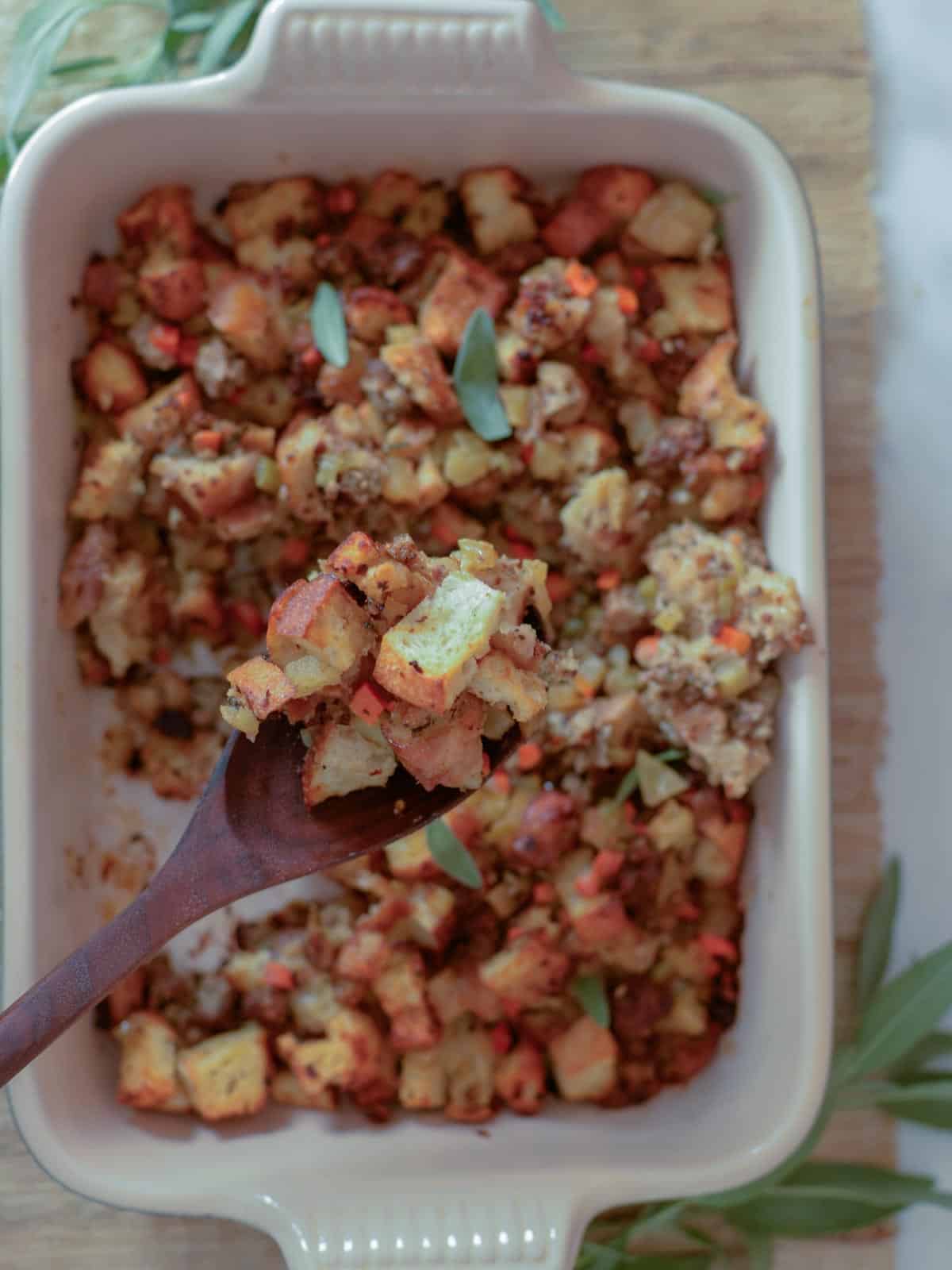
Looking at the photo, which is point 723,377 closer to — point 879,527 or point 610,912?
point 879,527

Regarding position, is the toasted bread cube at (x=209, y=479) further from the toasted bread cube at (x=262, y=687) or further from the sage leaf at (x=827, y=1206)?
the sage leaf at (x=827, y=1206)

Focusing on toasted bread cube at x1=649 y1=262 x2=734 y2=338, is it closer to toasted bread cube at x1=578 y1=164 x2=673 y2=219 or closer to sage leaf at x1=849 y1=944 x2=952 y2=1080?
toasted bread cube at x1=578 y1=164 x2=673 y2=219

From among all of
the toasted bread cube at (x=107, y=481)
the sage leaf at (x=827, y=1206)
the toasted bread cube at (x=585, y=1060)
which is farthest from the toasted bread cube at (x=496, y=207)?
the sage leaf at (x=827, y=1206)

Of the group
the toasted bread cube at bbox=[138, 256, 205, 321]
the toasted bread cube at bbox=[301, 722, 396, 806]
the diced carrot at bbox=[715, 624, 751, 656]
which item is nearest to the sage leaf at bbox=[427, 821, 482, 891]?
the toasted bread cube at bbox=[301, 722, 396, 806]

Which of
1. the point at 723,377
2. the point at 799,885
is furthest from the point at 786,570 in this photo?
the point at 799,885

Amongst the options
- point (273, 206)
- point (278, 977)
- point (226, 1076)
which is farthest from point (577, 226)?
point (226, 1076)
